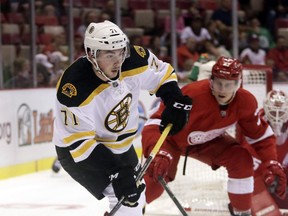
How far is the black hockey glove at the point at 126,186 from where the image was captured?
11.3 ft

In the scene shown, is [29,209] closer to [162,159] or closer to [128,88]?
[162,159]

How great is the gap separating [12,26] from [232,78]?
375 centimetres

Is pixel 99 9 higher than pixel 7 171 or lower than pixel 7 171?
higher

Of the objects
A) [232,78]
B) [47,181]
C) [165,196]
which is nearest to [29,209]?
[165,196]

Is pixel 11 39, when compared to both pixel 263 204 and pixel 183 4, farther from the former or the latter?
pixel 263 204

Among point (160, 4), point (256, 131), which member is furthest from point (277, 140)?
point (160, 4)

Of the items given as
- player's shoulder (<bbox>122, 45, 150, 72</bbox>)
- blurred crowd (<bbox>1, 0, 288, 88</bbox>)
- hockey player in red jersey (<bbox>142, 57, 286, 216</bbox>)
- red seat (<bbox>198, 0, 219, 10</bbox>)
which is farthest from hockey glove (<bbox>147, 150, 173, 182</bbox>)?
red seat (<bbox>198, 0, 219, 10</bbox>)

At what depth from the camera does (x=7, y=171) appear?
282 inches

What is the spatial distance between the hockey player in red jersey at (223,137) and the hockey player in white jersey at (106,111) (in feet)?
1.38

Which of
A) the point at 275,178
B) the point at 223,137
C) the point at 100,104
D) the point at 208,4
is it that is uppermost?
the point at 100,104

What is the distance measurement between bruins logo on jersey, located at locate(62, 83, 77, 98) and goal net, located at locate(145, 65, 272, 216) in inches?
65.9

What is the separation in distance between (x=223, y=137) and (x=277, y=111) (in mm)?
351

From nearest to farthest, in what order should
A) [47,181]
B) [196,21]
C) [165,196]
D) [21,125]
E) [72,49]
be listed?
[165,196], [47,181], [21,125], [72,49], [196,21]

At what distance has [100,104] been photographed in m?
3.68
